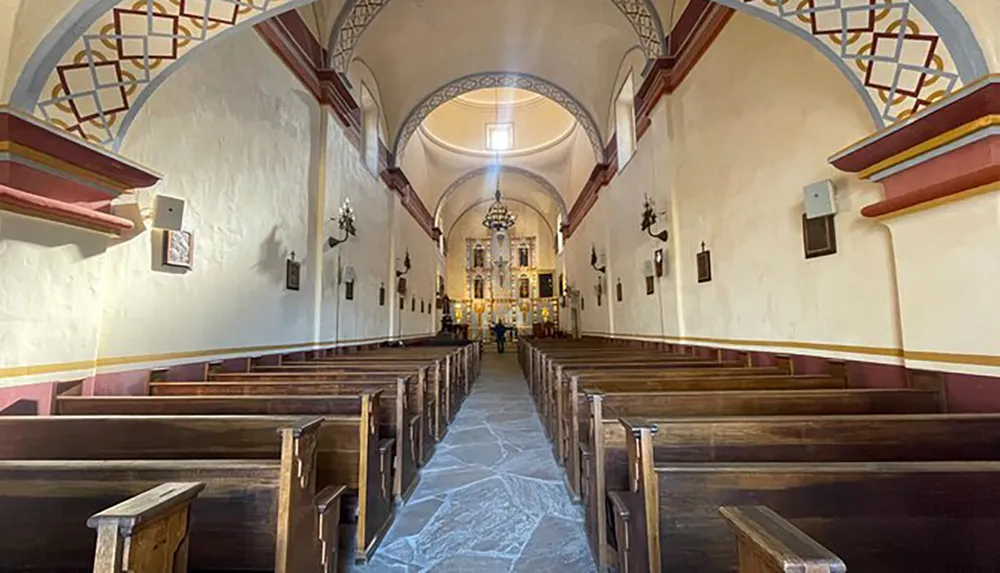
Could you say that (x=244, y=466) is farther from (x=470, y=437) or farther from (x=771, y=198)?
(x=771, y=198)

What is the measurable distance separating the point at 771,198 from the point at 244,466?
12.1 ft

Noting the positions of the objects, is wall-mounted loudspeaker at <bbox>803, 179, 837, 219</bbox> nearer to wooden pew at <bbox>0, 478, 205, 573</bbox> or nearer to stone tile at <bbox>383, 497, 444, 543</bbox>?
stone tile at <bbox>383, 497, 444, 543</bbox>

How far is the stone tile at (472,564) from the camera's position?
206 centimetres

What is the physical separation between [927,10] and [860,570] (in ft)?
7.06

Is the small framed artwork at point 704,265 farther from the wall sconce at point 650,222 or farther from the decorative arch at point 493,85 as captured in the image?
the decorative arch at point 493,85

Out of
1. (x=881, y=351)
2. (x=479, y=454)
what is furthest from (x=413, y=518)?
(x=881, y=351)

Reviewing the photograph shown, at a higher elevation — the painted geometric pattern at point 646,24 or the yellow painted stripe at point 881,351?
the painted geometric pattern at point 646,24

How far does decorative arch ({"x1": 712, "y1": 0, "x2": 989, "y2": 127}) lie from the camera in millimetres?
1832

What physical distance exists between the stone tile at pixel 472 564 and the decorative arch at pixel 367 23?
5539 millimetres

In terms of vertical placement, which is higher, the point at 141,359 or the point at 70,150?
the point at 70,150

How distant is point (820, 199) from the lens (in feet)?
9.15

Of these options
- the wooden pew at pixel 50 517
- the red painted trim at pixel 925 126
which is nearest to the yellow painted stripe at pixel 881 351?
the red painted trim at pixel 925 126

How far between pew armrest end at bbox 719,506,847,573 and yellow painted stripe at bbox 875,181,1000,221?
192 centimetres

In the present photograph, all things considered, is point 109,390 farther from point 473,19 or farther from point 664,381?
point 473,19
